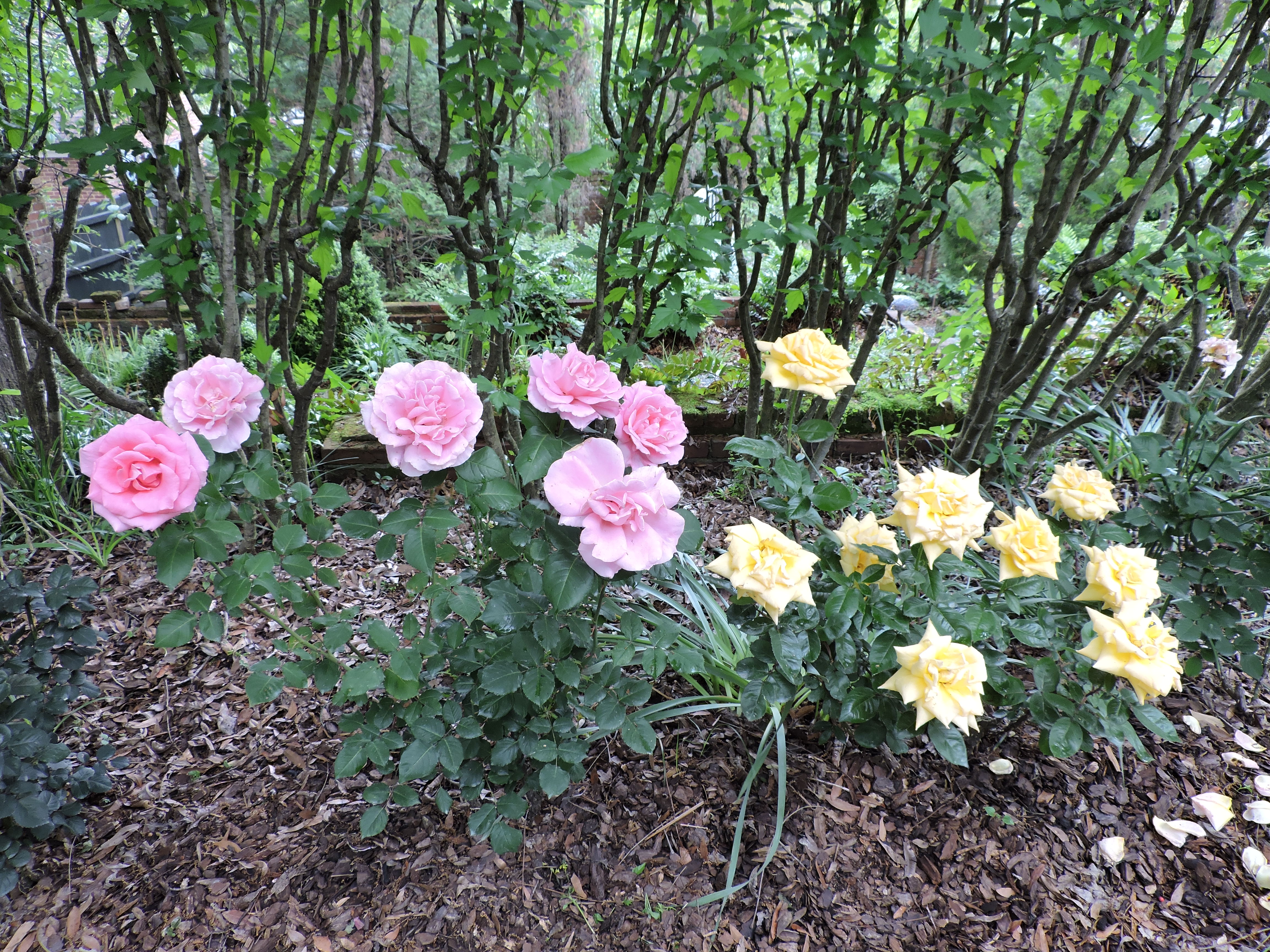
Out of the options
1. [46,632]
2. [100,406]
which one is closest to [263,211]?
[46,632]

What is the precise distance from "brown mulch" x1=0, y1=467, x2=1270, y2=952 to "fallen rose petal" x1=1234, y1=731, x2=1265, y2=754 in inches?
1.9

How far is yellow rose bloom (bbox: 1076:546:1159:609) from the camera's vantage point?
4.19 feet

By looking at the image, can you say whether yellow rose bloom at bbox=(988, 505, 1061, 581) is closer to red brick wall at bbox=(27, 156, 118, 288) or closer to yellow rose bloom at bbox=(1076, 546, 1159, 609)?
yellow rose bloom at bbox=(1076, 546, 1159, 609)

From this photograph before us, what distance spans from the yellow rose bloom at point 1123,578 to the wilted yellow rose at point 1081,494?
0.41 ft

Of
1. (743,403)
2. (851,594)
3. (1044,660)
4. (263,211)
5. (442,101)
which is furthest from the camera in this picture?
(743,403)

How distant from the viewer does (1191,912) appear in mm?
1406

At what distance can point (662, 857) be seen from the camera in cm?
147

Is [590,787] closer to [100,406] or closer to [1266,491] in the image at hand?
[1266,491]

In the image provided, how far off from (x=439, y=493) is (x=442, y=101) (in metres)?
1.39

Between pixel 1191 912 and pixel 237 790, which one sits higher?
pixel 1191 912

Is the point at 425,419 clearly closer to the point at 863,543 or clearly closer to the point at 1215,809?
the point at 863,543

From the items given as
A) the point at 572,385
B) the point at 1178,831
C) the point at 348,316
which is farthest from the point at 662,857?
the point at 348,316

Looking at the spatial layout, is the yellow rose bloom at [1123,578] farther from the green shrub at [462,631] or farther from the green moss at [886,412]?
the green moss at [886,412]

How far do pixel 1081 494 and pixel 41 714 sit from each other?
2199 millimetres
